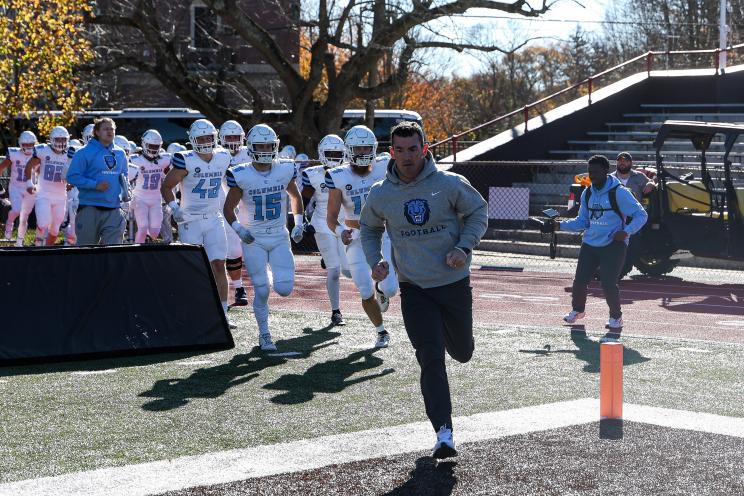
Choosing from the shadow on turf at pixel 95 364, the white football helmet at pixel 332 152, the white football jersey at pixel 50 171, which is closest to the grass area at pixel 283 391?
the shadow on turf at pixel 95 364

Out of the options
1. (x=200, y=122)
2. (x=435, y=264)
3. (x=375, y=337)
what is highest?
(x=200, y=122)

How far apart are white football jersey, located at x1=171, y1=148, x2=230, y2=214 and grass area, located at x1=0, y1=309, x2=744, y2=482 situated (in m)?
1.26

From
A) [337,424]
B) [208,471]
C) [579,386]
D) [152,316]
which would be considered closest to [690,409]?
[579,386]

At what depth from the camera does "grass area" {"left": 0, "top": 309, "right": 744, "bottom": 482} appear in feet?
22.4

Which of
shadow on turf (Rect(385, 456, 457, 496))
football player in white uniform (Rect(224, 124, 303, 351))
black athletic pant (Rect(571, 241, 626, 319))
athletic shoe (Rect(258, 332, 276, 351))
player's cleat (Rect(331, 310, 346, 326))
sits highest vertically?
football player in white uniform (Rect(224, 124, 303, 351))

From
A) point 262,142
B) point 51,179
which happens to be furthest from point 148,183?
point 262,142

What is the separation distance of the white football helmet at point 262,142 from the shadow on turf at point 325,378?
Answer: 1796 mm

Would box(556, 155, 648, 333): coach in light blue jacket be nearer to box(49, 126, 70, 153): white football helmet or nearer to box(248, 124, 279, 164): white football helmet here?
box(248, 124, 279, 164): white football helmet

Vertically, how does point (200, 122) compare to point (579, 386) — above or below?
above

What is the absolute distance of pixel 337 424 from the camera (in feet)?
23.9

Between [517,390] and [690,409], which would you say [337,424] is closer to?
[517,390]

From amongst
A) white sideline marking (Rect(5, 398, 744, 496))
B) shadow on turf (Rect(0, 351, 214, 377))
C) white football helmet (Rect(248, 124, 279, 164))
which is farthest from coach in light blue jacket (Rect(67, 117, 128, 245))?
white sideline marking (Rect(5, 398, 744, 496))

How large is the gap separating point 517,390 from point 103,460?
316 centimetres

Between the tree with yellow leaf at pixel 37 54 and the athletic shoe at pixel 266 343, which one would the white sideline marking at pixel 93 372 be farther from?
the tree with yellow leaf at pixel 37 54
